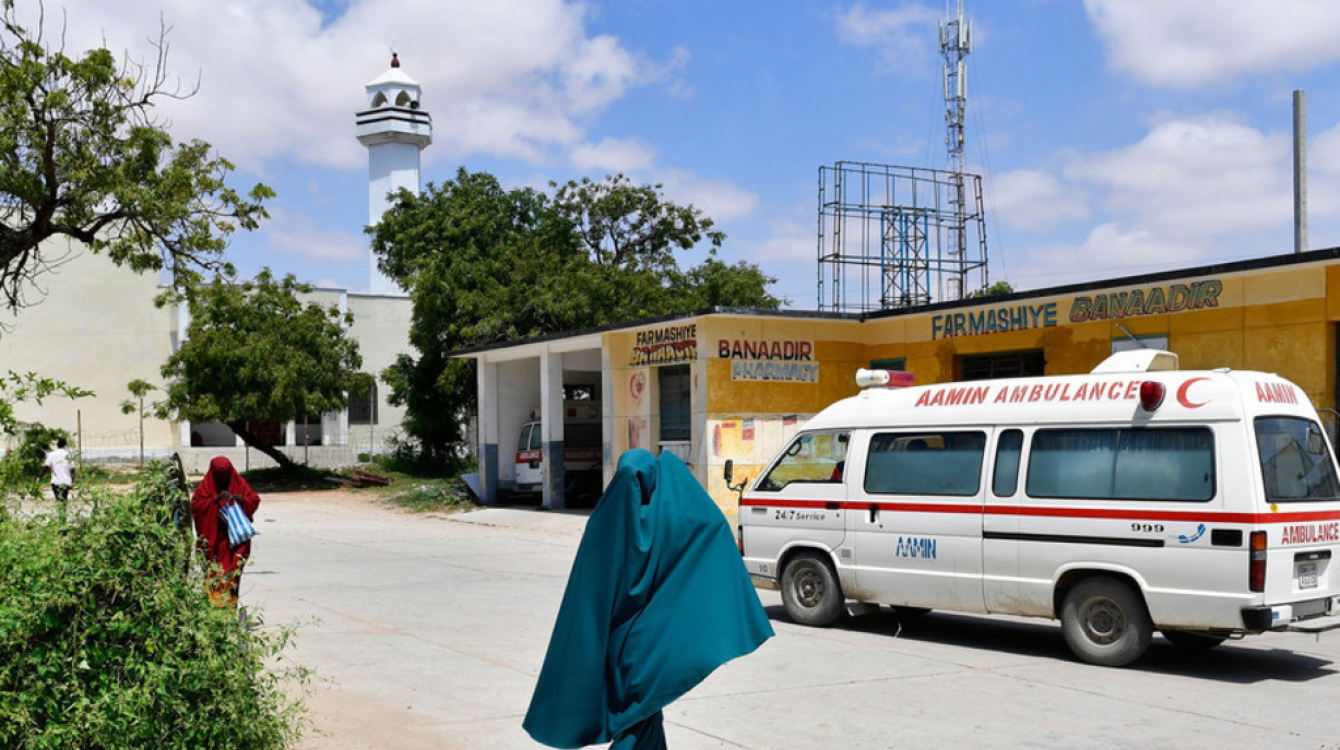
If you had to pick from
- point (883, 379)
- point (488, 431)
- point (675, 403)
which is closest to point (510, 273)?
point (488, 431)

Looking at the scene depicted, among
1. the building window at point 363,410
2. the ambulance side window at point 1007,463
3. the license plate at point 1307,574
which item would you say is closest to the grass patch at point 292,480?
the building window at point 363,410

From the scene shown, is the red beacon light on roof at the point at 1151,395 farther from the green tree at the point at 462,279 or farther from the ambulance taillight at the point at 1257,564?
the green tree at the point at 462,279

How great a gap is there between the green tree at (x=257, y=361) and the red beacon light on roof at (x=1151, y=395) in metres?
28.6

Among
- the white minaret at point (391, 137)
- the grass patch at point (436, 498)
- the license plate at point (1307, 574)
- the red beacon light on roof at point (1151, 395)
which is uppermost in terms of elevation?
the white minaret at point (391, 137)

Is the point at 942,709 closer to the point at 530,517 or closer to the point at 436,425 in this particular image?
the point at 530,517

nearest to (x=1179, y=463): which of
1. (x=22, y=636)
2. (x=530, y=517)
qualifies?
(x=22, y=636)

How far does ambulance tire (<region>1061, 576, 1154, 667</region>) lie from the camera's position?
9.38 m

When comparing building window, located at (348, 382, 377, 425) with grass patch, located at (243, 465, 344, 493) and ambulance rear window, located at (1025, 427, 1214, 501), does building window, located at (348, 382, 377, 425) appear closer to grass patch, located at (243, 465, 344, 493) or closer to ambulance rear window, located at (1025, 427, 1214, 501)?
grass patch, located at (243, 465, 344, 493)

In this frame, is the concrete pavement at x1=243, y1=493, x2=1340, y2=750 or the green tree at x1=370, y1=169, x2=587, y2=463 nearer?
the concrete pavement at x1=243, y1=493, x2=1340, y2=750

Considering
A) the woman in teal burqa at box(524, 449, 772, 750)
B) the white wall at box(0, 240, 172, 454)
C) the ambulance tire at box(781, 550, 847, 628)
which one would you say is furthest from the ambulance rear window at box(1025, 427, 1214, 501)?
the white wall at box(0, 240, 172, 454)

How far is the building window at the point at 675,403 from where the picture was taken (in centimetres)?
2338

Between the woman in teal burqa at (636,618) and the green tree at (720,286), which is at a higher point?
the green tree at (720,286)

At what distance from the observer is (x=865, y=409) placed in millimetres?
11703

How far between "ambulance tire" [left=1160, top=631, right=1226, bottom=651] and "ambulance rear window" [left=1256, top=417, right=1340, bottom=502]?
1631 mm
